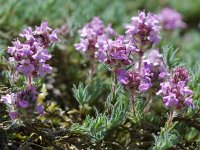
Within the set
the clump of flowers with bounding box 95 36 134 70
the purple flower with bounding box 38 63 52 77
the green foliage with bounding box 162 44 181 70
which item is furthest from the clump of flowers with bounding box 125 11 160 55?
the purple flower with bounding box 38 63 52 77

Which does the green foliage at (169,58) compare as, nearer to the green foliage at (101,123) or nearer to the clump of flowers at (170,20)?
the green foliage at (101,123)

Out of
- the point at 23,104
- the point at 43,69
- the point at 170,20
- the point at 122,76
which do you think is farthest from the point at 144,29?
the point at 170,20

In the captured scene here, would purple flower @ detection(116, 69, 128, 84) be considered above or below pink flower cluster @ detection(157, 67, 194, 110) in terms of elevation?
above

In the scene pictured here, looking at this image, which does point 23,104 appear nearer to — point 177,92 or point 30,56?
point 30,56

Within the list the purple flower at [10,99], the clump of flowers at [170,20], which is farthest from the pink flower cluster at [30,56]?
the clump of flowers at [170,20]

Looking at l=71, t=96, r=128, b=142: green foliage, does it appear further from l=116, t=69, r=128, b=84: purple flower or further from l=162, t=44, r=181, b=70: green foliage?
l=162, t=44, r=181, b=70: green foliage
